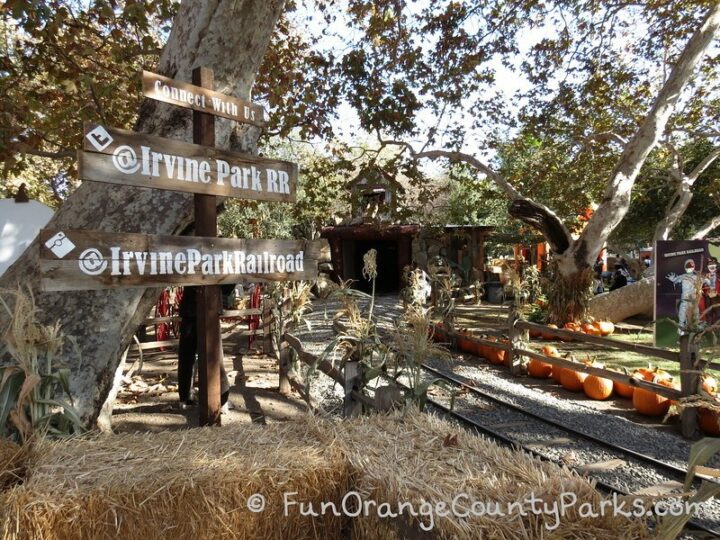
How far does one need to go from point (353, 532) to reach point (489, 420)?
386cm

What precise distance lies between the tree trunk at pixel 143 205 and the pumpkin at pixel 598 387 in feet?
17.7

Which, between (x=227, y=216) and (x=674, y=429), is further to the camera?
(x=227, y=216)

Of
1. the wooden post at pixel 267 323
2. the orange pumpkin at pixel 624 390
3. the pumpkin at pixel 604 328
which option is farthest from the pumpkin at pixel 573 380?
the wooden post at pixel 267 323

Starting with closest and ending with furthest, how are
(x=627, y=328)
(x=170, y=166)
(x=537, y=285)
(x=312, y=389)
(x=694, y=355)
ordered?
A: (x=170, y=166)
(x=694, y=355)
(x=312, y=389)
(x=627, y=328)
(x=537, y=285)

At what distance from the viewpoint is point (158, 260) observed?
8.15 ft

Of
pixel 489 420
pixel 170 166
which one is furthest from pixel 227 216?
pixel 170 166

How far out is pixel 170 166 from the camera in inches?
101

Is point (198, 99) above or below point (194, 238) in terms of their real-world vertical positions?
above

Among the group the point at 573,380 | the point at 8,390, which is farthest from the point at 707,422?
the point at 8,390

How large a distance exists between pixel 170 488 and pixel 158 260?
115cm

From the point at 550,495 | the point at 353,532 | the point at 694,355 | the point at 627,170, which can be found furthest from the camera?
the point at 627,170

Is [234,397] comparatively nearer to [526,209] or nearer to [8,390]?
[8,390]

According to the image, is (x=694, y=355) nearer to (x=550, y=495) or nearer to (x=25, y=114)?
(x=550, y=495)

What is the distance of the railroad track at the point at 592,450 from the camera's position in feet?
11.9
